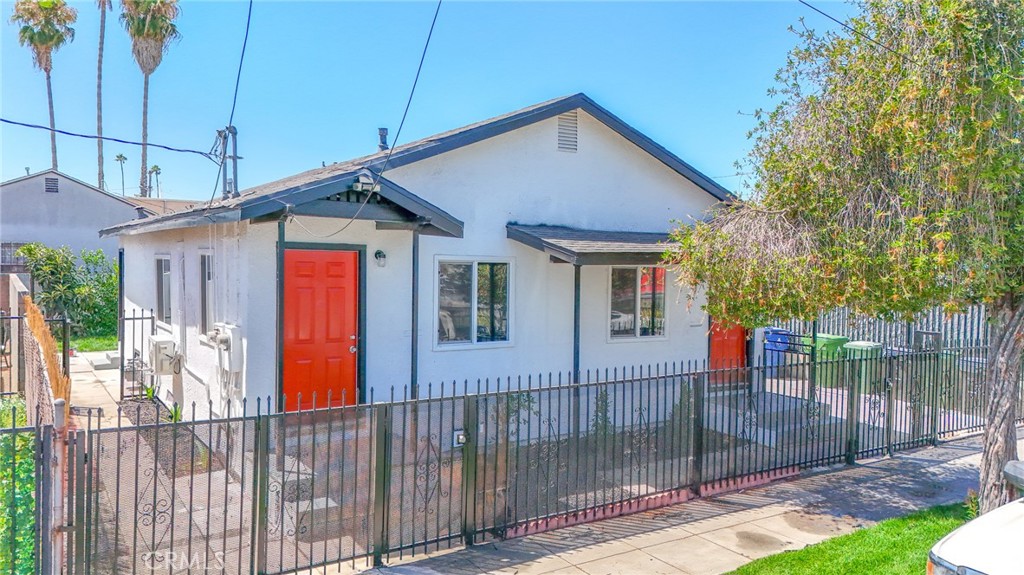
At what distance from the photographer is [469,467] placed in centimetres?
634

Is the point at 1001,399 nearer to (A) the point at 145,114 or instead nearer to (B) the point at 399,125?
(B) the point at 399,125

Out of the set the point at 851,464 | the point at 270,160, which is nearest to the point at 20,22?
the point at 270,160

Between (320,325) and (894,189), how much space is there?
22.3ft

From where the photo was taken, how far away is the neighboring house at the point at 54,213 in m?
25.2

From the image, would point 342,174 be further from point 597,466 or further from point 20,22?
point 20,22

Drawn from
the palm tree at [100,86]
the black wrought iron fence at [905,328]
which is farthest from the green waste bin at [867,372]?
the palm tree at [100,86]

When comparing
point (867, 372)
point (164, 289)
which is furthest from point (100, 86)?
point (867, 372)

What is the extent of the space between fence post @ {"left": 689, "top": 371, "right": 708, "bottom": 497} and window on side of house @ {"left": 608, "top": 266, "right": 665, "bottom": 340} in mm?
3501

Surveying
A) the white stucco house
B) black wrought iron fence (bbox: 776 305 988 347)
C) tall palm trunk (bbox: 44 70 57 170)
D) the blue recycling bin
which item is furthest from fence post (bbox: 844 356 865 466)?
tall palm trunk (bbox: 44 70 57 170)

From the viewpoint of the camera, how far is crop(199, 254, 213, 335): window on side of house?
9.57 metres

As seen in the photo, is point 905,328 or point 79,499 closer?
point 79,499

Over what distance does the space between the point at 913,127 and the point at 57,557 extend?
7577mm

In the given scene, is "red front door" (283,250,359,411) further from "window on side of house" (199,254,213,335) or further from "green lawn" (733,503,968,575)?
"green lawn" (733,503,968,575)

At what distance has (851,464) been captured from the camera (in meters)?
9.23
